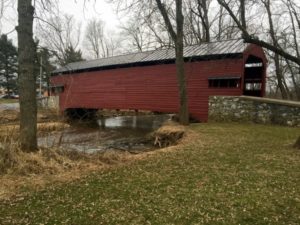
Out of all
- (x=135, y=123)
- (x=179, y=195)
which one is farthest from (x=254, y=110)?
(x=179, y=195)

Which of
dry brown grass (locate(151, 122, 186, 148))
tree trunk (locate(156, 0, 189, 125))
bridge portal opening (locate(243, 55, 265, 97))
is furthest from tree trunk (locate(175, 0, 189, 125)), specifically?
bridge portal opening (locate(243, 55, 265, 97))

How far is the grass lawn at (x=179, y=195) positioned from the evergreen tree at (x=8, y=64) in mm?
42792

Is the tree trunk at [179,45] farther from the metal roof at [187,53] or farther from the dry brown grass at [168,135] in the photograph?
the metal roof at [187,53]

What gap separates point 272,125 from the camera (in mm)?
15078

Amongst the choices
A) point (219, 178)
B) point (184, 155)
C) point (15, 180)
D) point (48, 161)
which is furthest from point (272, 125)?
point (15, 180)

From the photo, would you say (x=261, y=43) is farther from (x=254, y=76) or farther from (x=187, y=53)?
(x=254, y=76)

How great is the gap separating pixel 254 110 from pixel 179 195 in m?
11.5

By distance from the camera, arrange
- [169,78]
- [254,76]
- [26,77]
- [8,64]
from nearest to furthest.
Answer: [26,77] → [169,78] → [254,76] → [8,64]

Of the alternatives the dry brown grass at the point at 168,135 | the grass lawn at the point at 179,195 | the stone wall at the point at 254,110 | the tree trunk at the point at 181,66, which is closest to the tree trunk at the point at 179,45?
the tree trunk at the point at 181,66

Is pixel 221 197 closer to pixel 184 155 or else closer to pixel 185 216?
pixel 185 216

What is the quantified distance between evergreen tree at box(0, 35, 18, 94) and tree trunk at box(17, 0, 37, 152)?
40.8 meters

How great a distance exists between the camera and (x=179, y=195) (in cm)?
535

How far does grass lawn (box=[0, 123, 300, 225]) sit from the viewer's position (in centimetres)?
450

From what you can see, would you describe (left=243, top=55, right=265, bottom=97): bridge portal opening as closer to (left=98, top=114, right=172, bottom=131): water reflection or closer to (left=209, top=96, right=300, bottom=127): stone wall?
(left=209, top=96, right=300, bottom=127): stone wall
